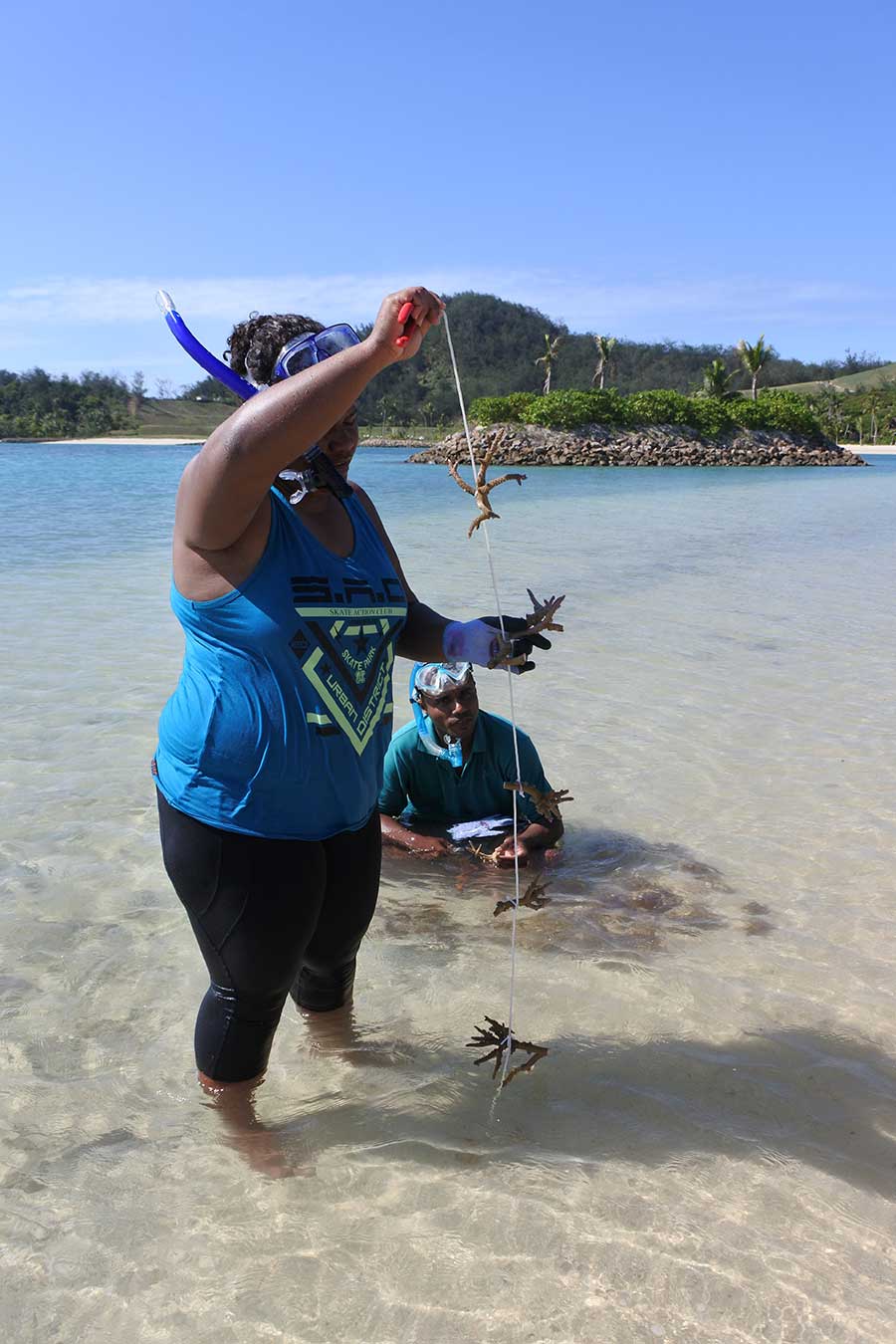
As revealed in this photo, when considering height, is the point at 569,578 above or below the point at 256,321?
below

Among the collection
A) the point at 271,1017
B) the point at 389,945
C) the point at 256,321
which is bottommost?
the point at 389,945

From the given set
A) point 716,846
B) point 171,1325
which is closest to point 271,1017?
point 171,1325

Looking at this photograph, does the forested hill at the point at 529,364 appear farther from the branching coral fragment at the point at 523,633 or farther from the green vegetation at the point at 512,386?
the branching coral fragment at the point at 523,633

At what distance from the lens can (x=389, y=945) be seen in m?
4.29

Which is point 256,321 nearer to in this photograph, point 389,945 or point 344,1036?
point 344,1036

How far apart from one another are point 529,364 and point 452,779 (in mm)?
154814

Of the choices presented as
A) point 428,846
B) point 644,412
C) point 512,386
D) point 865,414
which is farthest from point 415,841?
point 512,386

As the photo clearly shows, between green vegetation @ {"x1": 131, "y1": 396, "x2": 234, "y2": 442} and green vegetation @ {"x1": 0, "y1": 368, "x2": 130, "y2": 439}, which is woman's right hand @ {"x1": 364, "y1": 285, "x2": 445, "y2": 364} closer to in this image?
green vegetation @ {"x1": 131, "y1": 396, "x2": 234, "y2": 442}

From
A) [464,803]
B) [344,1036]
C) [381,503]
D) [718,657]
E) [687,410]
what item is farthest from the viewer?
[687,410]

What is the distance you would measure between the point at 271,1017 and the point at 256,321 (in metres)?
1.53

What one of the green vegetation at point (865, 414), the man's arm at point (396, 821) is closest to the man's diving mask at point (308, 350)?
the man's arm at point (396, 821)

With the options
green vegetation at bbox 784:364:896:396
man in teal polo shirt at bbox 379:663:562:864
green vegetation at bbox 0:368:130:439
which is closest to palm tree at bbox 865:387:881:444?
green vegetation at bbox 784:364:896:396

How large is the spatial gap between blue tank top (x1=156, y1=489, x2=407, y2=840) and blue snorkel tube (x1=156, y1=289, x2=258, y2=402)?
26cm

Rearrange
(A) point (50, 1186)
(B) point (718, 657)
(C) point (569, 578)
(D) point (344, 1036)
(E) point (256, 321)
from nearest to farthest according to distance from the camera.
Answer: (E) point (256, 321) → (A) point (50, 1186) → (D) point (344, 1036) → (B) point (718, 657) → (C) point (569, 578)
